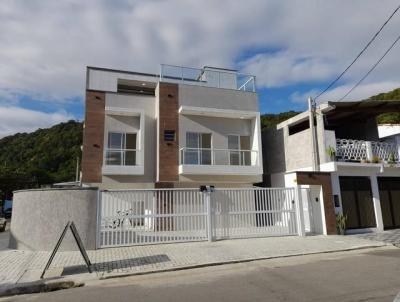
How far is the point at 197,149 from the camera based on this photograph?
1838 centimetres

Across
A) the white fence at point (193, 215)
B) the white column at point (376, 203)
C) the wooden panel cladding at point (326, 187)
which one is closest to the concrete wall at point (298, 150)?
the wooden panel cladding at point (326, 187)

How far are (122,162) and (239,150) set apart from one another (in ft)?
21.5

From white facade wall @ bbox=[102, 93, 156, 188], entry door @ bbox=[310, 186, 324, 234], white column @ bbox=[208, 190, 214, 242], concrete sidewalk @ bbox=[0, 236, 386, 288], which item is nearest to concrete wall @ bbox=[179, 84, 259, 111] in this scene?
white facade wall @ bbox=[102, 93, 156, 188]

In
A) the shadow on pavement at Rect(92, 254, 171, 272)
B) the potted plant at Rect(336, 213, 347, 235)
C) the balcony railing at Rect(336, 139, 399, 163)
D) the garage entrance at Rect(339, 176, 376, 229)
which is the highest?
the balcony railing at Rect(336, 139, 399, 163)

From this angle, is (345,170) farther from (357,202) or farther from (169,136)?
(169,136)

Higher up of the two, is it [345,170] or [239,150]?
[239,150]

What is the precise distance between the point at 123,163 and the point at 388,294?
1430 cm

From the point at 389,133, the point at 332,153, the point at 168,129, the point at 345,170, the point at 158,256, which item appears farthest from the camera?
the point at 389,133

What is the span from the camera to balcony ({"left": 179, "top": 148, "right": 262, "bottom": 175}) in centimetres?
1781

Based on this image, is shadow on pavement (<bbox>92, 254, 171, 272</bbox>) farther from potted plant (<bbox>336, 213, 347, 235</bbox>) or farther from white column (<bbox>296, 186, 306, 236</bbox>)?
potted plant (<bbox>336, 213, 347, 235</bbox>)

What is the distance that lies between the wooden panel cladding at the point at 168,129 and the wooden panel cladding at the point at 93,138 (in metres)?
3.16

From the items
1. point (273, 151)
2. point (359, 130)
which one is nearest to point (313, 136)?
point (273, 151)

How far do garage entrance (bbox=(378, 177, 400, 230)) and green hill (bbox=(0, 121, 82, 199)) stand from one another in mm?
39731

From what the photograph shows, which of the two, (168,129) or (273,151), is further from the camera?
(273,151)
